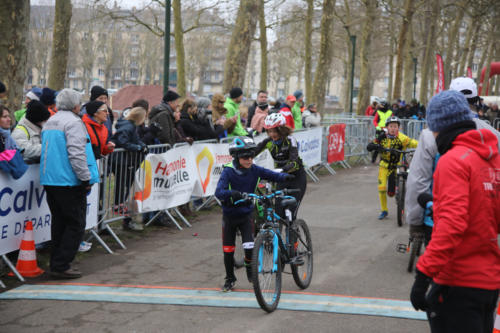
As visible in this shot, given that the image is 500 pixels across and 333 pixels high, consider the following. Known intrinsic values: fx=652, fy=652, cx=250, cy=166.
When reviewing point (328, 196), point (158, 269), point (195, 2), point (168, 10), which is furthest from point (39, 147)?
point (195, 2)

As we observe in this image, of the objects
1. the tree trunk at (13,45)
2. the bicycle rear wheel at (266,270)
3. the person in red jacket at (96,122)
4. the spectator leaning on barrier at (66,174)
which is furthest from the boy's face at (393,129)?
the tree trunk at (13,45)

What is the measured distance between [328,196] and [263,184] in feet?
23.8

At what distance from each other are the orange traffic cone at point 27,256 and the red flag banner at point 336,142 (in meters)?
12.2

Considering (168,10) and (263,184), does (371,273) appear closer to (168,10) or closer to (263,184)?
(263,184)

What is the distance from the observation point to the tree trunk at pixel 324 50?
25781 millimetres

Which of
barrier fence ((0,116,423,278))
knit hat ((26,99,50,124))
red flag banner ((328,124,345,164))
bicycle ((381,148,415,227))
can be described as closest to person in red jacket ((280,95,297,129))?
barrier fence ((0,116,423,278))

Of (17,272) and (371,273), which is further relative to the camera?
(371,273)

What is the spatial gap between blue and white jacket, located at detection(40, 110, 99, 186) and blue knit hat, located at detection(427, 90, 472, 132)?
469 centimetres

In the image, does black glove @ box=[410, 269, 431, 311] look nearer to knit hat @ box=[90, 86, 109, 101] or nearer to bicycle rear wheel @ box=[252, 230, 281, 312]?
bicycle rear wheel @ box=[252, 230, 281, 312]

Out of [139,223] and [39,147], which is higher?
[39,147]

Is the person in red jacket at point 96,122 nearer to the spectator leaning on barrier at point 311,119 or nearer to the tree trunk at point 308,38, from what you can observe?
the spectator leaning on barrier at point 311,119

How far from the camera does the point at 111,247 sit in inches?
356

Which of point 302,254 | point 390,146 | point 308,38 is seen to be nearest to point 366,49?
point 308,38

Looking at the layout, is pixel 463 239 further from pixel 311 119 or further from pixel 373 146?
pixel 311 119
